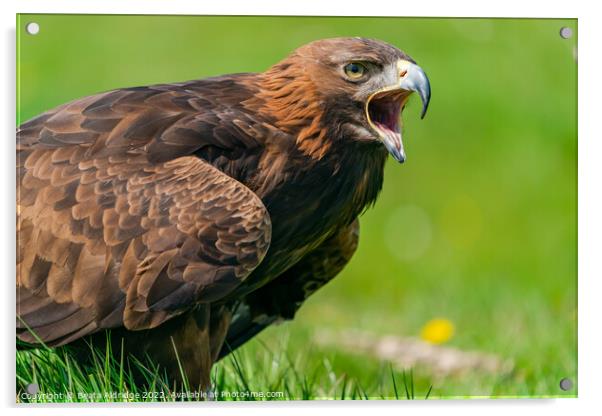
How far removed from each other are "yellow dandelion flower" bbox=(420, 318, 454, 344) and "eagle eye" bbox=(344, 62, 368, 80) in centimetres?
207

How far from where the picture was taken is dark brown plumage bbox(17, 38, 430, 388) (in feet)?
17.1

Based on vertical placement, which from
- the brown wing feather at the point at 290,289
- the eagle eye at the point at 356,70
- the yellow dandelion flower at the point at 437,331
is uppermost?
the eagle eye at the point at 356,70

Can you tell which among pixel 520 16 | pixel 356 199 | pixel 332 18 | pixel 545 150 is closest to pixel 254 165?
pixel 356 199

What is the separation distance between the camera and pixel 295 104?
18.2ft

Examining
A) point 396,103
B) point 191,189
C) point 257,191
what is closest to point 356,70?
point 396,103

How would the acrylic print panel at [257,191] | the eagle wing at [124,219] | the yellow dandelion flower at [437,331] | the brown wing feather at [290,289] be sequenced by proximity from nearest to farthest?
the eagle wing at [124,219]
the acrylic print panel at [257,191]
the brown wing feather at [290,289]
the yellow dandelion flower at [437,331]

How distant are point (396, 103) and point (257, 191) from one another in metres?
0.70

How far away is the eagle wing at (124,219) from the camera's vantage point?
17.0 ft

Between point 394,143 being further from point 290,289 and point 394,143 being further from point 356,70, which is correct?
point 290,289

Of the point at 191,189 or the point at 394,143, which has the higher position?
the point at 394,143

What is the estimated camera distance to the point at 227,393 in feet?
19.0

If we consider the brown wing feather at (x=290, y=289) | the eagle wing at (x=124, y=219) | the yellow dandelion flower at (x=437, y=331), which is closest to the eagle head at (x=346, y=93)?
the eagle wing at (x=124, y=219)

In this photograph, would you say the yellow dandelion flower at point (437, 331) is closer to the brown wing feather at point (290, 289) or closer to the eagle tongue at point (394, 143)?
the brown wing feather at point (290, 289)
